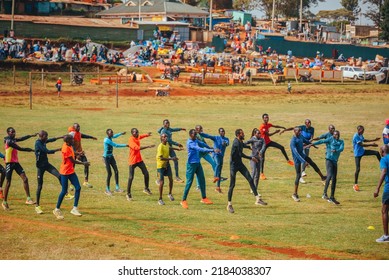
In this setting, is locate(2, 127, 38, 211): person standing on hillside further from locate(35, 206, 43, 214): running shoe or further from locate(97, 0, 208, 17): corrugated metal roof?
locate(97, 0, 208, 17): corrugated metal roof

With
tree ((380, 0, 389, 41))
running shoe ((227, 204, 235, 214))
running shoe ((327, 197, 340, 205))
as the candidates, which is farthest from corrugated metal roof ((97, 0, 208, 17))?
running shoe ((227, 204, 235, 214))

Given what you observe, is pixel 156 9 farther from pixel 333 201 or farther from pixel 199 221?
pixel 199 221

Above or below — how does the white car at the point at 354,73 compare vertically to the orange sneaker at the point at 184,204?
above

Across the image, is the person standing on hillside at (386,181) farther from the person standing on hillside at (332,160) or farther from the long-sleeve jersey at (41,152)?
the long-sleeve jersey at (41,152)

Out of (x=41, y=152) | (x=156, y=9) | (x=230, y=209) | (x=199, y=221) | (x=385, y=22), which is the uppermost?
(x=156, y=9)

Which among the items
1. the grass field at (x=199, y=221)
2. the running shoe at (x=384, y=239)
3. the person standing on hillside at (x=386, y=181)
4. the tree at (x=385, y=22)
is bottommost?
the grass field at (x=199, y=221)

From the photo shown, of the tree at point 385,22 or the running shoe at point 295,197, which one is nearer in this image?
the running shoe at point 295,197

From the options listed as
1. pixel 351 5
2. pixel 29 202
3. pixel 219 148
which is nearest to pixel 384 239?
pixel 219 148

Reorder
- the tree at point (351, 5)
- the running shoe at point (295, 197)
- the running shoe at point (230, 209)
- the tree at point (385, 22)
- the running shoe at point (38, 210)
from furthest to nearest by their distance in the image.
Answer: the tree at point (351, 5) < the tree at point (385, 22) < the running shoe at point (295, 197) < the running shoe at point (230, 209) < the running shoe at point (38, 210)

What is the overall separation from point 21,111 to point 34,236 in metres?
31.2

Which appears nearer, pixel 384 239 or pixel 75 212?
pixel 384 239

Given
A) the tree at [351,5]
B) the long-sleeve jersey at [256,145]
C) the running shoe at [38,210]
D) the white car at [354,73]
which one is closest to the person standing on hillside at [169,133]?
the long-sleeve jersey at [256,145]

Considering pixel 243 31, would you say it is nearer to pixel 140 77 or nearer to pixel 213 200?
pixel 140 77

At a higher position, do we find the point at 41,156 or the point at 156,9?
the point at 156,9
